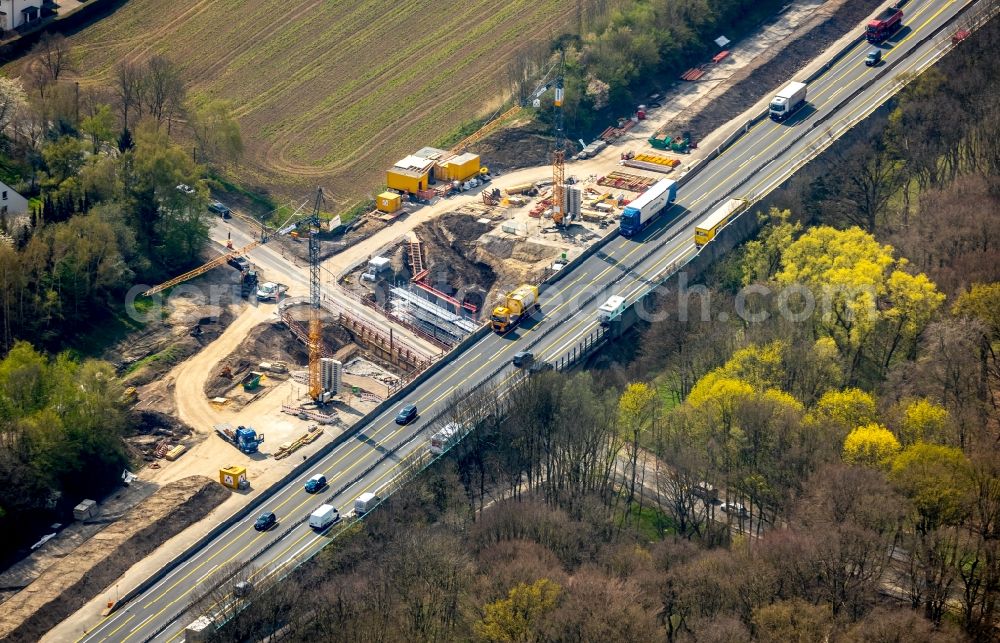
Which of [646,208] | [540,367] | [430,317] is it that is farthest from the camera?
[646,208]

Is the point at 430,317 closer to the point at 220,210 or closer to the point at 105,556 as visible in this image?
the point at 220,210

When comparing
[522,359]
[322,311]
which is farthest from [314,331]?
[522,359]

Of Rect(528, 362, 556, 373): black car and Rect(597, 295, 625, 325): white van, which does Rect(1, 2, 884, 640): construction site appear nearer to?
Rect(597, 295, 625, 325): white van

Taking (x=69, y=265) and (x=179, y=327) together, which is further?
(x=179, y=327)

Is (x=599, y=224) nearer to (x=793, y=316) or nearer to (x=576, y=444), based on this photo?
(x=793, y=316)

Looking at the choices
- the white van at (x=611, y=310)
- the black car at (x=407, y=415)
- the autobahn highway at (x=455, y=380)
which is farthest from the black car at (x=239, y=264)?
the white van at (x=611, y=310)

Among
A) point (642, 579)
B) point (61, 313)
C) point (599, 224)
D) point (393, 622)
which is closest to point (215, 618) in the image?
point (393, 622)

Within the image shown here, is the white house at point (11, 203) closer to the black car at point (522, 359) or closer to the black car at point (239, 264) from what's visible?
the black car at point (239, 264)
